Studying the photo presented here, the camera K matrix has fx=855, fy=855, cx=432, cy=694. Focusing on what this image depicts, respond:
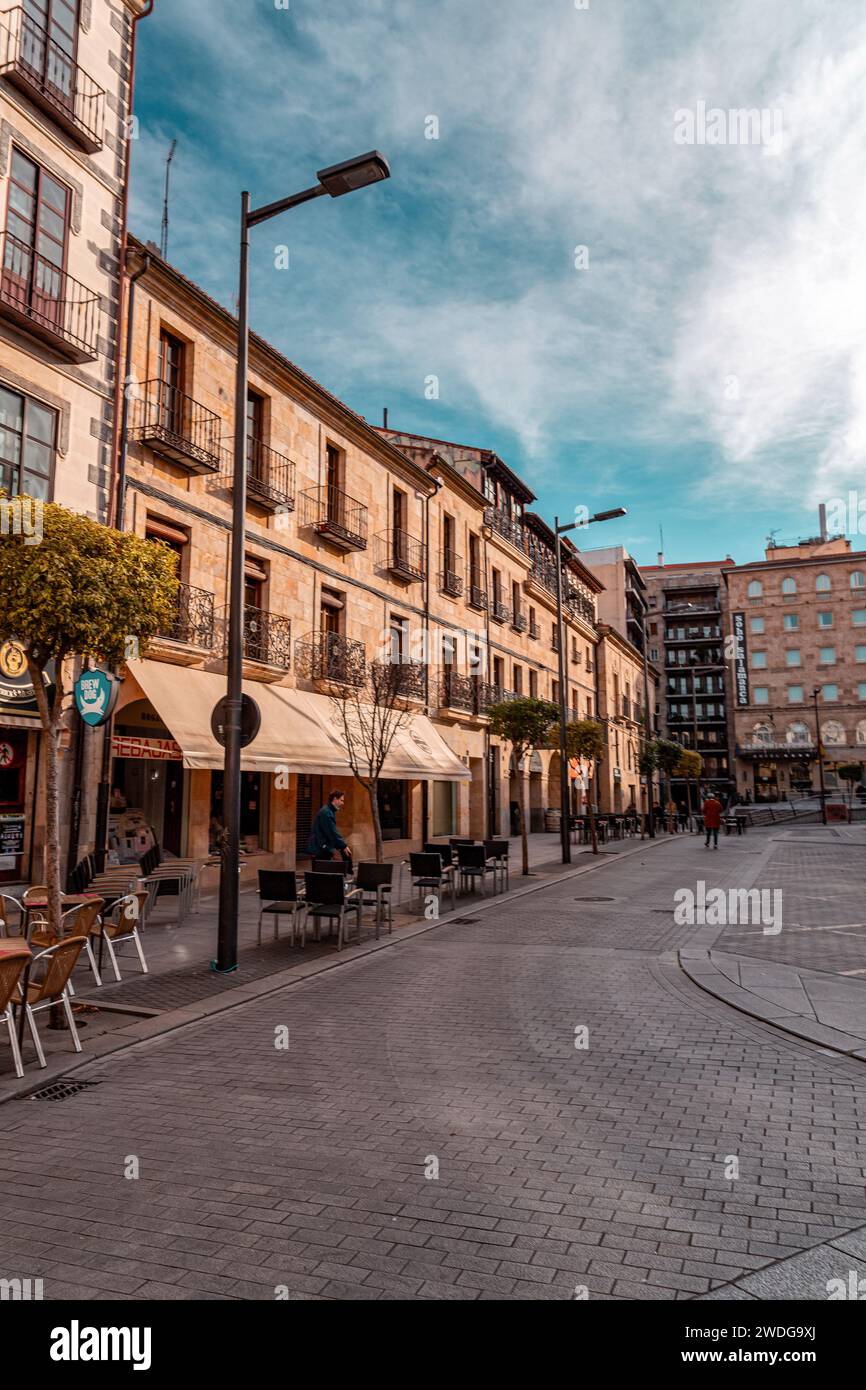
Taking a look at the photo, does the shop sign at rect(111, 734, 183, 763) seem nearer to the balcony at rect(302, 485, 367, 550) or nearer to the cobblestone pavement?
the balcony at rect(302, 485, 367, 550)

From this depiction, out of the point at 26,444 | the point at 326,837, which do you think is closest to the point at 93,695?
the point at 326,837

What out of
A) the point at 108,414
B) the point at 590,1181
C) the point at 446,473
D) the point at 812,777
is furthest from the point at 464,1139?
the point at 812,777

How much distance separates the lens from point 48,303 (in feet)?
42.4

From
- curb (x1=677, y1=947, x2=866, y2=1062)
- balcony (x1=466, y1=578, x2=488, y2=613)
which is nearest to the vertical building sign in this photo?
balcony (x1=466, y1=578, x2=488, y2=613)

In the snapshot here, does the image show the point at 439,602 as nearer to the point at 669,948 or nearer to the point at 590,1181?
the point at 669,948

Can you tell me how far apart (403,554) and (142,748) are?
11.7m

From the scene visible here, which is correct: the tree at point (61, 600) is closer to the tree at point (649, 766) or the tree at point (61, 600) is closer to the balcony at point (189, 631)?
the balcony at point (189, 631)

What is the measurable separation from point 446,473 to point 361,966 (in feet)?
Result: 65.0

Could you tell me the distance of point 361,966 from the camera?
9602 mm

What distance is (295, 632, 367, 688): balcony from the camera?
19.0 metres

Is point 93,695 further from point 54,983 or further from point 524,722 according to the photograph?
point 524,722

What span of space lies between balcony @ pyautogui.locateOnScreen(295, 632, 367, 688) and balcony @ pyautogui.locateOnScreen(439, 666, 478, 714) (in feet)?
16.6

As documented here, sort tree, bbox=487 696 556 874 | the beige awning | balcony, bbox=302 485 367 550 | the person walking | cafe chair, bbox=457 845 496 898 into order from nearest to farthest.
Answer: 1. the beige awning
2. cafe chair, bbox=457 845 496 898
3. balcony, bbox=302 485 367 550
4. tree, bbox=487 696 556 874
5. the person walking

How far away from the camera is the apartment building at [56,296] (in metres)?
12.1
